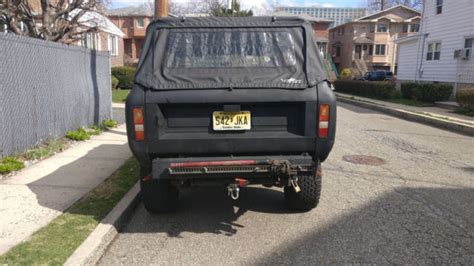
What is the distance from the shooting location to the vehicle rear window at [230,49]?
467 cm

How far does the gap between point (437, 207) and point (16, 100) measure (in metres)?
6.64

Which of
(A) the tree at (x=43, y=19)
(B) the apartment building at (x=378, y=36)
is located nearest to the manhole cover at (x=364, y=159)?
(A) the tree at (x=43, y=19)

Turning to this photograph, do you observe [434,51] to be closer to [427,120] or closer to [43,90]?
[427,120]

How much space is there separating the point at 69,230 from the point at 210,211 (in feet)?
5.52

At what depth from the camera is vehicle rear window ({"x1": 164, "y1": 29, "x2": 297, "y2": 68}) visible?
467 centimetres

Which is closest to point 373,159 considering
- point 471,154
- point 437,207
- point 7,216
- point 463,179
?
point 463,179

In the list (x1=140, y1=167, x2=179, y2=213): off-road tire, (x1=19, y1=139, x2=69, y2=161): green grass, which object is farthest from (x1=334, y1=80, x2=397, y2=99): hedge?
(x1=140, y1=167, x2=179, y2=213): off-road tire

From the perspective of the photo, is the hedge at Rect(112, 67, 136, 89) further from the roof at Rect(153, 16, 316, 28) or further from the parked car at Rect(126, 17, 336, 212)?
the parked car at Rect(126, 17, 336, 212)

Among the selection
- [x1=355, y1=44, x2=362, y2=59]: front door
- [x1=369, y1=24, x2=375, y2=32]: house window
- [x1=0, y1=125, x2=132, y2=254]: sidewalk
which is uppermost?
[x1=369, y1=24, x2=375, y2=32]: house window

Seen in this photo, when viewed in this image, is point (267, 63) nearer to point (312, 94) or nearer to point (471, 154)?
point (312, 94)

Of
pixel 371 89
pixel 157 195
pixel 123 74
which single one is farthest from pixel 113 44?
pixel 157 195

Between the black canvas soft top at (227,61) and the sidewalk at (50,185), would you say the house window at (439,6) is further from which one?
the black canvas soft top at (227,61)

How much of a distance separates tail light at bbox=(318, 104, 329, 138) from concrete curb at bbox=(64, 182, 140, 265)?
2368 millimetres

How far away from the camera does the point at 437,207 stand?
5.41 metres
